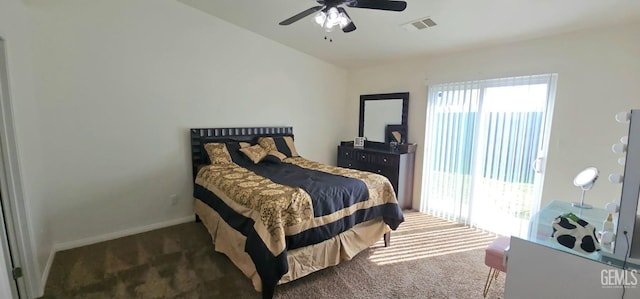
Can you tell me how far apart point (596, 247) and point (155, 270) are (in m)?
3.13

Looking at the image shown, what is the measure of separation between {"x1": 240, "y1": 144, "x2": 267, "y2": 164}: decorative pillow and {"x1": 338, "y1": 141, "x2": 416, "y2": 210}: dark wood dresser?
1.62 metres

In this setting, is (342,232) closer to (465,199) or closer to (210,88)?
→ (465,199)

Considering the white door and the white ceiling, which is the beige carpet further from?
the white ceiling

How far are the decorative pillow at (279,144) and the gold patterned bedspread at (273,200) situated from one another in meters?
0.80

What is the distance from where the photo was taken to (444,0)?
7.80ft

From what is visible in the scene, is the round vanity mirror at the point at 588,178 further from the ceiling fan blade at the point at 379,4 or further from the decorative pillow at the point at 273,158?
the decorative pillow at the point at 273,158

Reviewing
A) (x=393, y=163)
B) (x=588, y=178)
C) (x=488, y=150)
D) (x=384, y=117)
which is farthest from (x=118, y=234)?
(x=488, y=150)

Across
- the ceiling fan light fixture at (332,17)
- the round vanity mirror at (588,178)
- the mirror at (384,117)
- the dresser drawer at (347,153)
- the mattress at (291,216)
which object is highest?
the ceiling fan light fixture at (332,17)

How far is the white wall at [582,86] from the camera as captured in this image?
2.37 metres

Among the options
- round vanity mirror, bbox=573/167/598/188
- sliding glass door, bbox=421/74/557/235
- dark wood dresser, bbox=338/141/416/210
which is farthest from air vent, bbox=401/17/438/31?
round vanity mirror, bbox=573/167/598/188

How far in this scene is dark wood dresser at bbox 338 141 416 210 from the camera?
3.93 meters

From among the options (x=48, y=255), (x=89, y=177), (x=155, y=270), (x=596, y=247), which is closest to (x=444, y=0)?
(x=596, y=247)

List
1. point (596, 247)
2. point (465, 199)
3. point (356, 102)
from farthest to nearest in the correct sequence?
point (356, 102), point (465, 199), point (596, 247)

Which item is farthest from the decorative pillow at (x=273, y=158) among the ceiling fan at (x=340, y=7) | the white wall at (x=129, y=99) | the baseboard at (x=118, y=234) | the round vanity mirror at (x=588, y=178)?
the round vanity mirror at (x=588, y=178)
